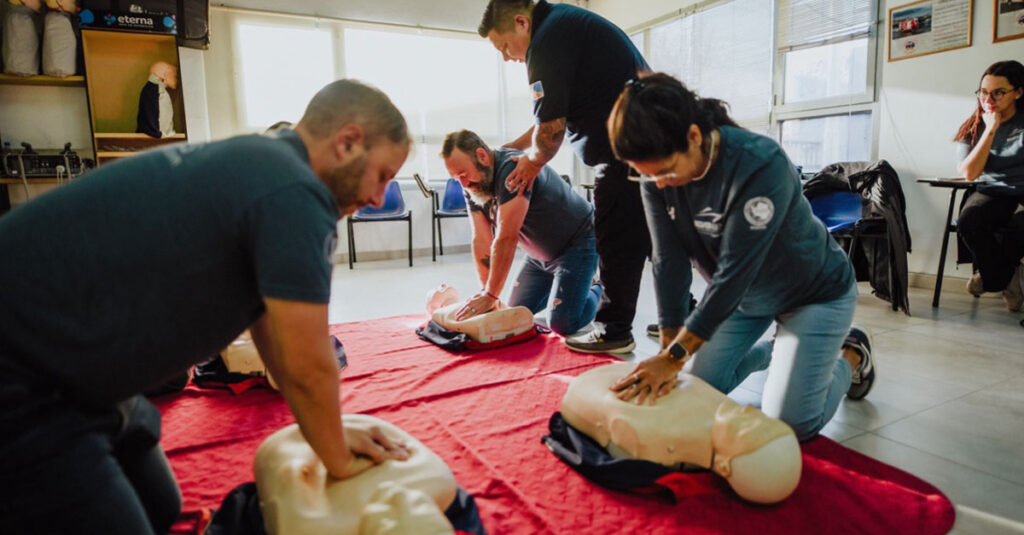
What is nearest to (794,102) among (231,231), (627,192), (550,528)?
(627,192)

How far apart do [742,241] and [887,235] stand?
241 centimetres

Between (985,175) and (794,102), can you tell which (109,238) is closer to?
(985,175)

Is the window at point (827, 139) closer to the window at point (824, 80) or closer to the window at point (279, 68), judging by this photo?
the window at point (824, 80)

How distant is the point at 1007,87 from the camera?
2795 mm

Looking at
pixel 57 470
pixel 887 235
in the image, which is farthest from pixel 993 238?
pixel 57 470

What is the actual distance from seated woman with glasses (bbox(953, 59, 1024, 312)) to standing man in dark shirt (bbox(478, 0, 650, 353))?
189 cm

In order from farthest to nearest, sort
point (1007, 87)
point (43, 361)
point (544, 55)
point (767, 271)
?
1. point (1007, 87)
2. point (544, 55)
3. point (767, 271)
4. point (43, 361)

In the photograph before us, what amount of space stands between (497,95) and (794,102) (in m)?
3.01

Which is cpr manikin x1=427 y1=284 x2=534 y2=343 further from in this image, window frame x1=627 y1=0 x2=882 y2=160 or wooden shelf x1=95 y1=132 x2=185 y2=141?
wooden shelf x1=95 y1=132 x2=185 y2=141

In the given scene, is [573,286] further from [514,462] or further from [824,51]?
[824,51]

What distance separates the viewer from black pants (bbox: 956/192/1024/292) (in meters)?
2.86

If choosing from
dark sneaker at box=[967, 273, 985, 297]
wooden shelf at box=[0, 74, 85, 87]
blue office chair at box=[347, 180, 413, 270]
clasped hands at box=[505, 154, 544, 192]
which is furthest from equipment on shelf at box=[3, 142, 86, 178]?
dark sneaker at box=[967, 273, 985, 297]

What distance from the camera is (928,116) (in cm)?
352

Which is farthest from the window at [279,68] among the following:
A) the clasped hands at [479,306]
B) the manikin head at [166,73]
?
the clasped hands at [479,306]
